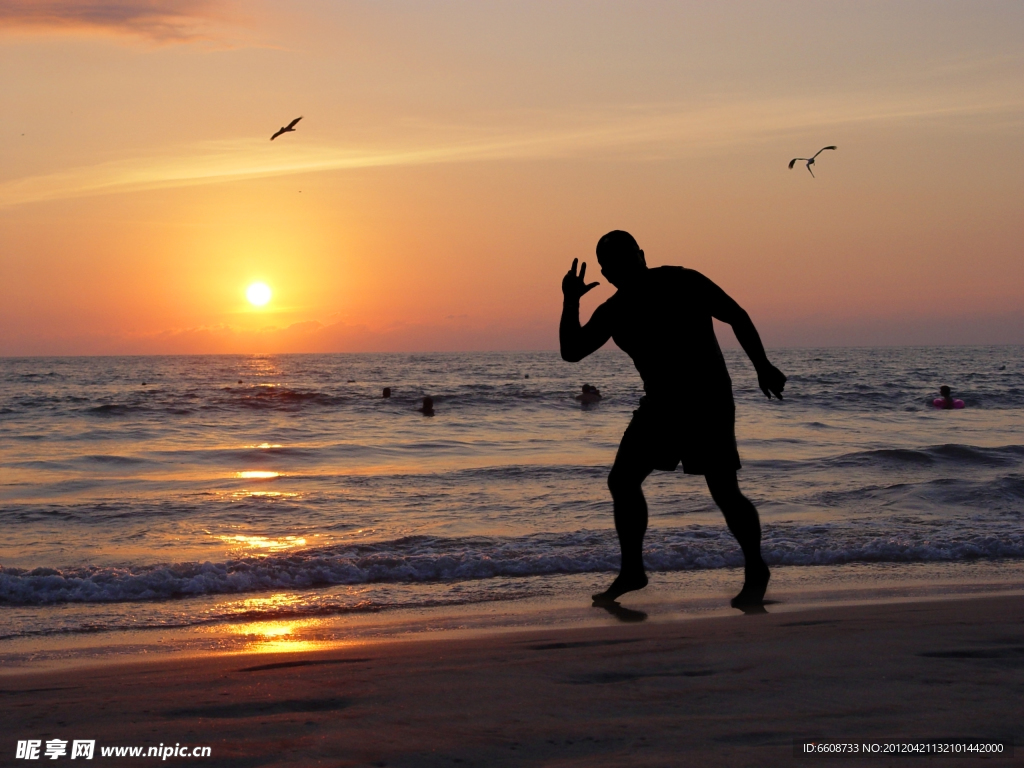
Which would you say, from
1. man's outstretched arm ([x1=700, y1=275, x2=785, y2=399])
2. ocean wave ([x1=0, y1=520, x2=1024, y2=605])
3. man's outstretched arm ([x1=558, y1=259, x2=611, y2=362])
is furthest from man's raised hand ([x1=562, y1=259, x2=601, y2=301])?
ocean wave ([x1=0, y1=520, x2=1024, y2=605])

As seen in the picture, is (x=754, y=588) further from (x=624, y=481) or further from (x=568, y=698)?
(x=568, y=698)

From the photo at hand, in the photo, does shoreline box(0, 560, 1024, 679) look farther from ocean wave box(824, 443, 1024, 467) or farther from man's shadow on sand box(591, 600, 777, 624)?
ocean wave box(824, 443, 1024, 467)

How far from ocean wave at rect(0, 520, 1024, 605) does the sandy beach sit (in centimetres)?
193

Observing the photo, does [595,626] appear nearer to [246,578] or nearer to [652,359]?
[652,359]

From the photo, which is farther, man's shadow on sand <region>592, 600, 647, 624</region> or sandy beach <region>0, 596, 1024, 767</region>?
man's shadow on sand <region>592, 600, 647, 624</region>

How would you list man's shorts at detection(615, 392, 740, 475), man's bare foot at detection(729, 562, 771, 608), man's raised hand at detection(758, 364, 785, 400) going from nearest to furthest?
man's raised hand at detection(758, 364, 785, 400) < man's shorts at detection(615, 392, 740, 475) < man's bare foot at detection(729, 562, 771, 608)

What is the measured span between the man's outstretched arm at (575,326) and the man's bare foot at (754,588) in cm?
143

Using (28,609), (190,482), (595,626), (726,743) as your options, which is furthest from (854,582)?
(190,482)

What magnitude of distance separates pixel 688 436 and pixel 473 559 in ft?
7.48

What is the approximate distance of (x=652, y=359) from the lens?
4246 mm

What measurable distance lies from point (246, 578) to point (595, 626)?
2.52m

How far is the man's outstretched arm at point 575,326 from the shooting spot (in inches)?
162

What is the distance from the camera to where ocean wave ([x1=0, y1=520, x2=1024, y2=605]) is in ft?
17.6

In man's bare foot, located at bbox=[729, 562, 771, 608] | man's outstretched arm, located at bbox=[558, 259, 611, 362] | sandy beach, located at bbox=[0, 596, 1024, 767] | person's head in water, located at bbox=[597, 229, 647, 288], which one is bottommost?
man's bare foot, located at bbox=[729, 562, 771, 608]
